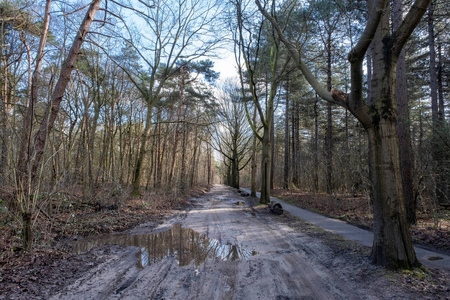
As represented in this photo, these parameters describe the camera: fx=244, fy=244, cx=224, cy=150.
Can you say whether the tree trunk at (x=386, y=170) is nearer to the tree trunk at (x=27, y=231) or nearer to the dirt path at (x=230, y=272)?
the dirt path at (x=230, y=272)

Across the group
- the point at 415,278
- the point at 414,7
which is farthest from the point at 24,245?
the point at 414,7

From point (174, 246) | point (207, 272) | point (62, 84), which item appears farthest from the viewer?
point (62, 84)

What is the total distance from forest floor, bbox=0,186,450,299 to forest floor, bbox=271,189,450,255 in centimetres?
209

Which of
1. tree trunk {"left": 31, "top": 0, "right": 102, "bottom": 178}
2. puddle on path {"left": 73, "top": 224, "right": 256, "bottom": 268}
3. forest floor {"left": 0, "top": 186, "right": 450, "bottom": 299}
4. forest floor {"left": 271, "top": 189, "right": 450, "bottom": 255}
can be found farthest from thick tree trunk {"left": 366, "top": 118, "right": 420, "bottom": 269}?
tree trunk {"left": 31, "top": 0, "right": 102, "bottom": 178}

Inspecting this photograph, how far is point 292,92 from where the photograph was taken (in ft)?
74.8

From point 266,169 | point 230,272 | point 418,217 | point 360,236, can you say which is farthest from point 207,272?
point 266,169

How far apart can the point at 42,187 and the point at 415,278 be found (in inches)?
274

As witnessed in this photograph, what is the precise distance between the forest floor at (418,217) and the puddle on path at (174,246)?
4522 millimetres

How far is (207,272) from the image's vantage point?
403 centimetres

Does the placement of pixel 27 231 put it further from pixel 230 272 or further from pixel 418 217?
pixel 418 217

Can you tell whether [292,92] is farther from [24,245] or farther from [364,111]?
[24,245]

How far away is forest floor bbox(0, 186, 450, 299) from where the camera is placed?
3.29 m

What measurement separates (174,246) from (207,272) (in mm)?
1797

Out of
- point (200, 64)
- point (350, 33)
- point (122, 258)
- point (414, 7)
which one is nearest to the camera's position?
point (414, 7)
